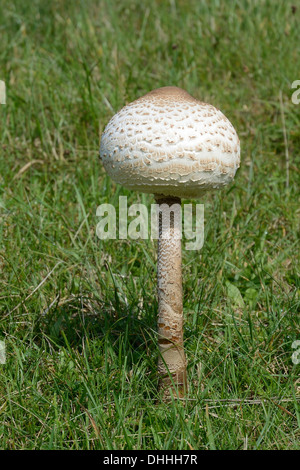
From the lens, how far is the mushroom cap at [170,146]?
2.28 metres

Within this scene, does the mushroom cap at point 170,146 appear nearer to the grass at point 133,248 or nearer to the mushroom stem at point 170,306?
the mushroom stem at point 170,306

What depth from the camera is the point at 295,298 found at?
11.1ft

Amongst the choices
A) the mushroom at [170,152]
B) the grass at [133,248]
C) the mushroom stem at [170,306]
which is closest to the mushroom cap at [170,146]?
the mushroom at [170,152]

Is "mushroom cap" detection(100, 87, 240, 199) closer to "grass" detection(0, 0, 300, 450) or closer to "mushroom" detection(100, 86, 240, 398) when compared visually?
"mushroom" detection(100, 86, 240, 398)

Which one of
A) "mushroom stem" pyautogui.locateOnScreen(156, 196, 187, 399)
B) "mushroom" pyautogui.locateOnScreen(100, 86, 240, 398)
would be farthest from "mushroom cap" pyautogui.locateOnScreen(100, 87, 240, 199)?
"mushroom stem" pyautogui.locateOnScreen(156, 196, 187, 399)

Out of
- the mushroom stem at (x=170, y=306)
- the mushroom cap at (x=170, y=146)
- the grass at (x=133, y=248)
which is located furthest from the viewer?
the mushroom stem at (x=170, y=306)

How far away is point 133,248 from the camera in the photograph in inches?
149

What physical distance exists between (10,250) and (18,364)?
0.94 metres

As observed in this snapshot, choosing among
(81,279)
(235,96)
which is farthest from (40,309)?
(235,96)

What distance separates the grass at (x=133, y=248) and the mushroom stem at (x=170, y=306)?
77 mm

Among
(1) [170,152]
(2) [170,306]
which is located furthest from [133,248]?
(1) [170,152]

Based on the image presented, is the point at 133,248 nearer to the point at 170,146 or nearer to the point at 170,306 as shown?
the point at 170,306

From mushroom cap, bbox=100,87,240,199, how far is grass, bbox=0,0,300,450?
0.88 meters
